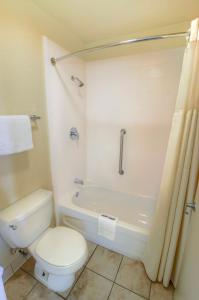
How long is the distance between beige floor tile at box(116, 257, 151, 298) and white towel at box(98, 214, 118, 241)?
Result: 0.29 m

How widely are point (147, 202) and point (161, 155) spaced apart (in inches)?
28.3

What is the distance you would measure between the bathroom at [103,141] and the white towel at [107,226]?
12mm

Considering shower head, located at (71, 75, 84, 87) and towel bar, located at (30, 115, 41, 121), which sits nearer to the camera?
towel bar, located at (30, 115, 41, 121)

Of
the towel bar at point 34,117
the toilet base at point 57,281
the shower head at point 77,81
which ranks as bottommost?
the toilet base at point 57,281

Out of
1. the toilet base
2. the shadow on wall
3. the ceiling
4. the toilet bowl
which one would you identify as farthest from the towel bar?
the toilet base

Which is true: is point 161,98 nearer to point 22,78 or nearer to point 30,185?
point 22,78

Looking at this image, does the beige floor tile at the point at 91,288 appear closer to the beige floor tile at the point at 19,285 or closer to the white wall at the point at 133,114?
the beige floor tile at the point at 19,285

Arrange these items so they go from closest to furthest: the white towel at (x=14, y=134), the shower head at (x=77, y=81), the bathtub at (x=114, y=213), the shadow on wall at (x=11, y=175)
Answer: the white towel at (x=14, y=134) → the shadow on wall at (x=11, y=175) → the bathtub at (x=114, y=213) → the shower head at (x=77, y=81)

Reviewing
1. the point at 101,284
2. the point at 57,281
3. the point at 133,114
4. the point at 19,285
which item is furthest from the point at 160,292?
the point at 133,114

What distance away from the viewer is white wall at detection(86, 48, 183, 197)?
71.2 inches

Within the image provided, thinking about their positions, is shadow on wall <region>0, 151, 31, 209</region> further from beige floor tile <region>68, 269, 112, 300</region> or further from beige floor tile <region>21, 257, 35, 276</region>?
beige floor tile <region>68, 269, 112, 300</region>

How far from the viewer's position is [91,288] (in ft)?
4.38

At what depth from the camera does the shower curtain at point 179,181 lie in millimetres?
967

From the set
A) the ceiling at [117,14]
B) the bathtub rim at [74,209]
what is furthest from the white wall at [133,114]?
the bathtub rim at [74,209]
